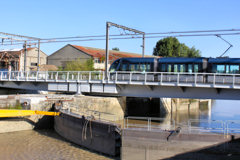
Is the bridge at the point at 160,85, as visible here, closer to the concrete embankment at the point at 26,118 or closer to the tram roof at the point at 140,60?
the tram roof at the point at 140,60

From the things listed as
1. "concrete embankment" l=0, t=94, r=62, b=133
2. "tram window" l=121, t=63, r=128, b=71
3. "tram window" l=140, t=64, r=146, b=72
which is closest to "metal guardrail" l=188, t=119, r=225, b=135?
"tram window" l=140, t=64, r=146, b=72

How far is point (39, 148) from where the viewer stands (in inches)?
722

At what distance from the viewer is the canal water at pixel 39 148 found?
54.3ft

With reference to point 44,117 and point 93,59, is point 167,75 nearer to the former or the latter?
point 44,117

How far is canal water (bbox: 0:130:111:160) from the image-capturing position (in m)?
16.5

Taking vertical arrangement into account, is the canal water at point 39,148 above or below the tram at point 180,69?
below

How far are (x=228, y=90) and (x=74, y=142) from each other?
12.8 metres

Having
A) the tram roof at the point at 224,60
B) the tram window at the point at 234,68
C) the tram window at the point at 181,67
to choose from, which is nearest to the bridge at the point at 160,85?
the tram window at the point at 234,68

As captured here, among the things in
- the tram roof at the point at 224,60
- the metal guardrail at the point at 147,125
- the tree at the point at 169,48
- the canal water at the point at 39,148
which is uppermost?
the tree at the point at 169,48

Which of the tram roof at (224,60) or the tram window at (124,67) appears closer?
the tram roof at (224,60)

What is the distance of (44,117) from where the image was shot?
24.0 meters

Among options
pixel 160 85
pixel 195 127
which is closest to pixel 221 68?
pixel 160 85

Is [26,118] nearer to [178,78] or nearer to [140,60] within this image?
[140,60]

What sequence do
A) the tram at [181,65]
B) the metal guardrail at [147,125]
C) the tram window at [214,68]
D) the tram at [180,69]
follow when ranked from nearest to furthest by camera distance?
the metal guardrail at [147,125] < the tram at [180,69] < the tram at [181,65] < the tram window at [214,68]
